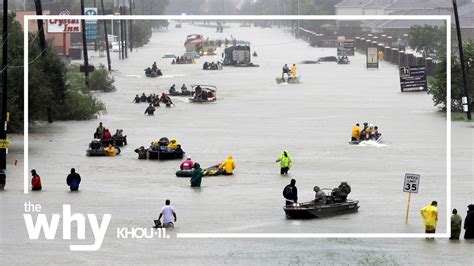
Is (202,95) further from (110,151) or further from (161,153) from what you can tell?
(161,153)

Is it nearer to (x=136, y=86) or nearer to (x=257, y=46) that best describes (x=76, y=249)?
(x=136, y=86)

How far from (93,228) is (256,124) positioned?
3357 centimetres

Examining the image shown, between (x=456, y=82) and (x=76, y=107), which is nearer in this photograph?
(x=76, y=107)

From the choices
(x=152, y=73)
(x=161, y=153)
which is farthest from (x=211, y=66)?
(x=161, y=153)

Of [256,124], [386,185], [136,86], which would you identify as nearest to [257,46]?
[136,86]

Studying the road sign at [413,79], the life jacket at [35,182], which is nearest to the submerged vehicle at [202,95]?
the road sign at [413,79]

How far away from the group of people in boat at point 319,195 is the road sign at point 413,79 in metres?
49.5

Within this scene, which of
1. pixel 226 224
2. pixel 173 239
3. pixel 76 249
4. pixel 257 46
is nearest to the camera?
pixel 76 249

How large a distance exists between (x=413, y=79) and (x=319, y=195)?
178 ft

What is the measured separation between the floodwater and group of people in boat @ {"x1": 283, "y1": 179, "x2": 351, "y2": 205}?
18.6 inches

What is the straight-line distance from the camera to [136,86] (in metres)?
93.1

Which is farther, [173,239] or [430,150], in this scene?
[430,150]

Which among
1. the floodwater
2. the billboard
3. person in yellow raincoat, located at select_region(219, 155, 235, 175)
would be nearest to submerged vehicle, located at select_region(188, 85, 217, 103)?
the floodwater

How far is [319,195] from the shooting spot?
35875 mm
